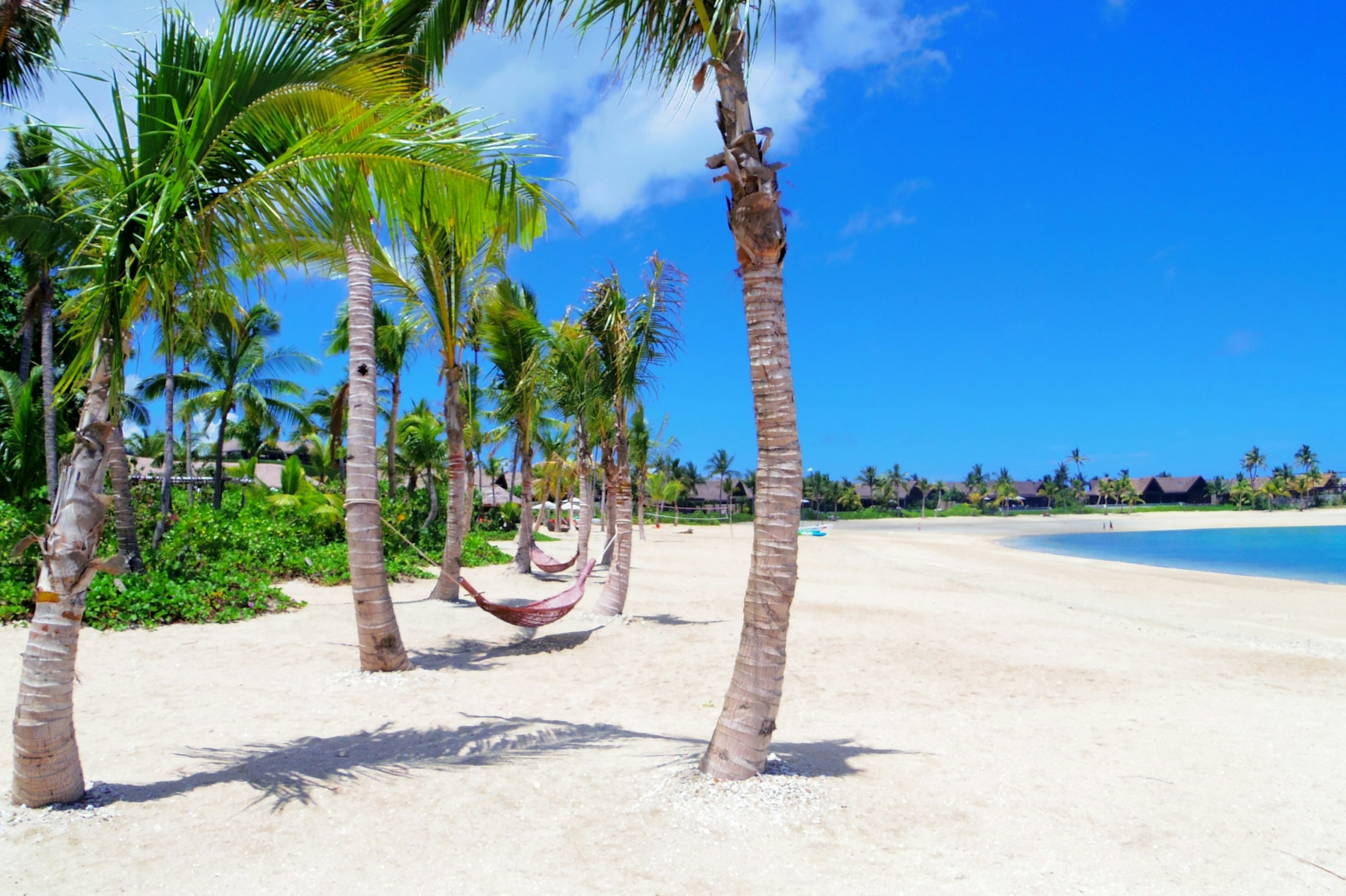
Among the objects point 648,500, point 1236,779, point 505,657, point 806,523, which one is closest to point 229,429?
point 648,500

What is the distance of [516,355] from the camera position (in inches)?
491

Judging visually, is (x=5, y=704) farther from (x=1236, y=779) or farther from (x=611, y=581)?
(x=1236, y=779)

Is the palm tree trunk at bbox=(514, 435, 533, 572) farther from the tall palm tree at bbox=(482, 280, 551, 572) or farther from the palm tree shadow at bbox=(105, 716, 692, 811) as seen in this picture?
the palm tree shadow at bbox=(105, 716, 692, 811)

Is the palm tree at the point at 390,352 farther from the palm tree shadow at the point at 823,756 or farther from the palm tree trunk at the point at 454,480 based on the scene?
the palm tree shadow at the point at 823,756

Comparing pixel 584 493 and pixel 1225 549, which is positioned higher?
pixel 584 493

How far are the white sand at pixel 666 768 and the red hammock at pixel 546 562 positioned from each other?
3250 mm

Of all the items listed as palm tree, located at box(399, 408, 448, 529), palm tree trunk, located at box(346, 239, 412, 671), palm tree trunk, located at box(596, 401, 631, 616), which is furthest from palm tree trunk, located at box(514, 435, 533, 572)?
palm tree, located at box(399, 408, 448, 529)

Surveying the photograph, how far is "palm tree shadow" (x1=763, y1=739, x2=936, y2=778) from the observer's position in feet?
13.1

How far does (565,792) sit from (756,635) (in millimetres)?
1246

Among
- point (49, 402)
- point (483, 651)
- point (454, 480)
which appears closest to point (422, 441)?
point (454, 480)

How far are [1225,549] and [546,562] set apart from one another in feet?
131

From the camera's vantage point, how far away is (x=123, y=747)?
436 cm

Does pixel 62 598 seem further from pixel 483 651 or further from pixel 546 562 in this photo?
pixel 546 562

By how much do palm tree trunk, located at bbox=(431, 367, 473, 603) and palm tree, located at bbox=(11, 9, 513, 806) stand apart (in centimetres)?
634
